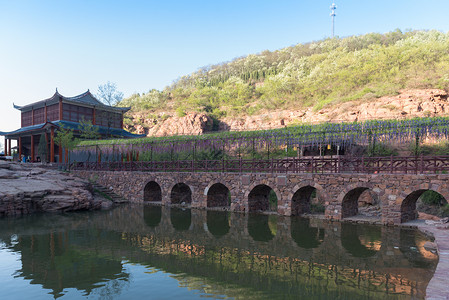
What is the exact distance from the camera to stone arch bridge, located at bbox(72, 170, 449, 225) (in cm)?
1549

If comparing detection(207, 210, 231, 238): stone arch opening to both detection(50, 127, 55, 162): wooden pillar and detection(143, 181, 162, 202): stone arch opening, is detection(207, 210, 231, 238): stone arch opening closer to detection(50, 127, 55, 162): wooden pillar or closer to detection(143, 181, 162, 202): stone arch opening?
detection(143, 181, 162, 202): stone arch opening

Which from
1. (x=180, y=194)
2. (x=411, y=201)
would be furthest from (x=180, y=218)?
(x=411, y=201)

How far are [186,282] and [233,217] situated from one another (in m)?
10.4

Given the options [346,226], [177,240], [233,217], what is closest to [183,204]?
[233,217]

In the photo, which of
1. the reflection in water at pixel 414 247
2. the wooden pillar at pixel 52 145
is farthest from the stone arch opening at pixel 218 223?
the wooden pillar at pixel 52 145

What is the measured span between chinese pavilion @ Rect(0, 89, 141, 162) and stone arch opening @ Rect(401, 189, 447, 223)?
32718mm

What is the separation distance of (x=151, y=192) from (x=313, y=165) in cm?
1372

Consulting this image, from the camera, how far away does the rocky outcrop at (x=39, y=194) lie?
19.3 m

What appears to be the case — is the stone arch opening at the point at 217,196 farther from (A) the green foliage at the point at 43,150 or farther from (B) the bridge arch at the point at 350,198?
(A) the green foliage at the point at 43,150

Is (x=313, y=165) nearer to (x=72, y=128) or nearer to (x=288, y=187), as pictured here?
(x=288, y=187)

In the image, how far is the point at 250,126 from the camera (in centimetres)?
4872

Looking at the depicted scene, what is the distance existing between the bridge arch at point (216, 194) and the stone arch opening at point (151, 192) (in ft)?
19.9

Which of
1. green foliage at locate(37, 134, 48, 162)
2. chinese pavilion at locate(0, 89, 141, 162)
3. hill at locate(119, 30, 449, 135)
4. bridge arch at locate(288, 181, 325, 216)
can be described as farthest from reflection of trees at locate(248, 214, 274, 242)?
green foliage at locate(37, 134, 48, 162)

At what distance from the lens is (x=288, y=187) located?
1861 cm
